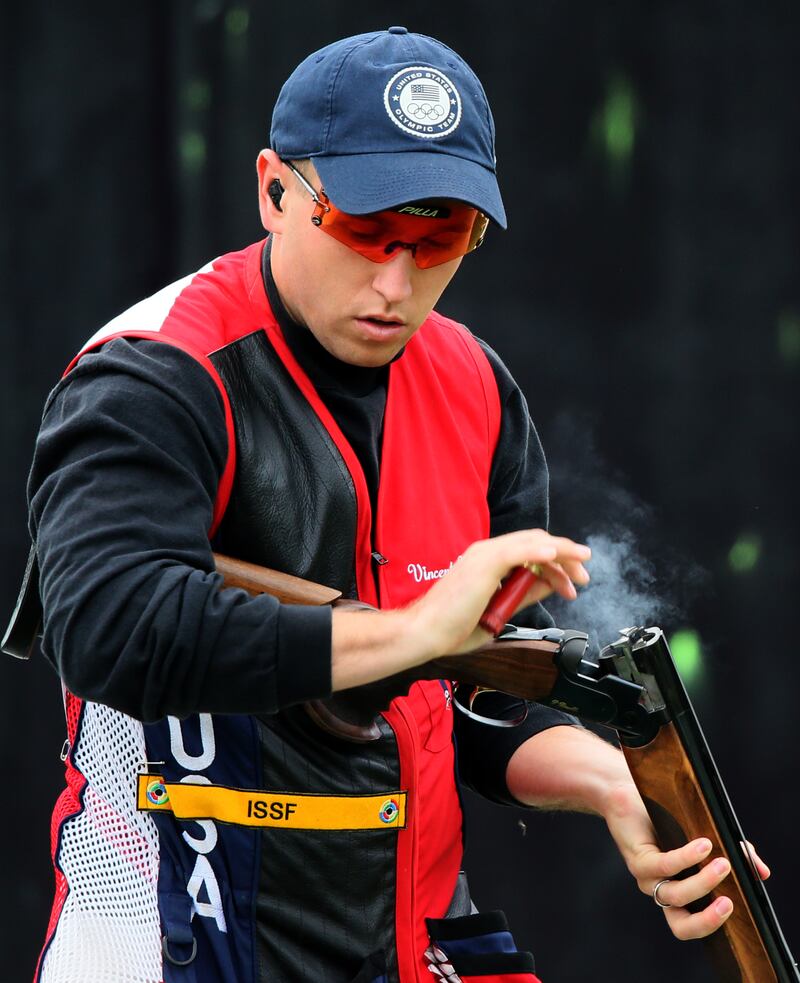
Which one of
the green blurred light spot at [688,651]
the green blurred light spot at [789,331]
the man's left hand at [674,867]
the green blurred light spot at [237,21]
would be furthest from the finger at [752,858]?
the green blurred light spot at [237,21]

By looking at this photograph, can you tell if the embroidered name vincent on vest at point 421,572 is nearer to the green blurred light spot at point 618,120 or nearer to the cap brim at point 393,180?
the cap brim at point 393,180

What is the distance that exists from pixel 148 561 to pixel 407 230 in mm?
470

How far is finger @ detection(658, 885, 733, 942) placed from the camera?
1485mm

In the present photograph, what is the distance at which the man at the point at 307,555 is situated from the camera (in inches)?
47.4

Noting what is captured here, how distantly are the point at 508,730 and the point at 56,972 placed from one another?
0.63 meters

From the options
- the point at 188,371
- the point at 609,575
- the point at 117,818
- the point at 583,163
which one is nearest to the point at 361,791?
the point at 117,818

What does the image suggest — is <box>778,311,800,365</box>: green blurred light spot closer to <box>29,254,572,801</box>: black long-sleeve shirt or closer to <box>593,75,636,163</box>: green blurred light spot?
<box>593,75,636,163</box>: green blurred light spot

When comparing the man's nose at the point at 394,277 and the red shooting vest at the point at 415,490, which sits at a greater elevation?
the man's nose at the point at 394,277

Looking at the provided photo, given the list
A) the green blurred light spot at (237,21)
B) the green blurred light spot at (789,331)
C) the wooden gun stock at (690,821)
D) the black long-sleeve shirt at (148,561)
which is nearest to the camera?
the black long-sleeve shirt at (148,561)

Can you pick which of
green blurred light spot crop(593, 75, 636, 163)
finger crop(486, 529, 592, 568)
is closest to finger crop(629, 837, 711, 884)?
finger crop(486, 529, 592, 568)

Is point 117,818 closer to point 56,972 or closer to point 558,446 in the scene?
point 56,972

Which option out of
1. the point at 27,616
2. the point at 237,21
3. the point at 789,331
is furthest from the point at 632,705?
the point at 237,21

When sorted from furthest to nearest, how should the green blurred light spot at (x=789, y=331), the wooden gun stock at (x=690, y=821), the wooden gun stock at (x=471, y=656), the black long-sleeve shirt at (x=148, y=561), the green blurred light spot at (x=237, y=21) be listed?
the green blurred light spot at (x=789, y=331), the green blurred light spot at (x=237, y=21), the wooden gun stock at (x=690, y=821), the wooden gun stock at (x=471, y=656), the black long-sleeve shirt at (x=148, y=561)

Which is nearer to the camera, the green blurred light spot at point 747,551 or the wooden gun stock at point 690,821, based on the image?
the wooden gun stock at point 690,821
